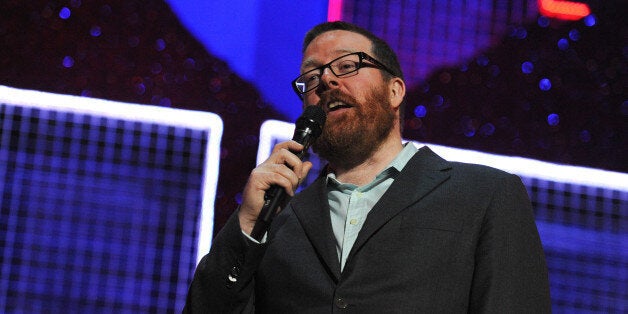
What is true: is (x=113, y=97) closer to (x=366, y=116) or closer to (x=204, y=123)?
(x=204, y=123)

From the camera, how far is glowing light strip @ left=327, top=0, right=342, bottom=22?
2578 millimetres

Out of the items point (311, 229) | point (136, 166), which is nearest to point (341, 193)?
point (311, 229)

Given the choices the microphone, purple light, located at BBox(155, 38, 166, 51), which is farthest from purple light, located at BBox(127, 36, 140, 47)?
the microphone

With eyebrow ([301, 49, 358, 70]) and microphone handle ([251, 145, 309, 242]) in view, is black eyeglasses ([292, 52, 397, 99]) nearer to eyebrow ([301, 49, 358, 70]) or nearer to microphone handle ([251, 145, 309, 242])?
→ eyebrow ([301, 49, 358, 70])

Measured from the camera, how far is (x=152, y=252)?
7.78 feet

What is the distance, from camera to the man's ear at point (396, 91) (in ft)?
5.82

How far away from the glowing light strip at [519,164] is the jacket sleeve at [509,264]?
3.33ft

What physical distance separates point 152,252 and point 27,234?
1.27 feet

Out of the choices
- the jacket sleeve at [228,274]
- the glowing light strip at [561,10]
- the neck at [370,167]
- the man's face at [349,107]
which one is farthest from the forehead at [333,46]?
the glowing light strip at [561,10]

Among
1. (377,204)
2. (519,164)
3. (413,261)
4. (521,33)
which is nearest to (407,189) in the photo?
(377,204)

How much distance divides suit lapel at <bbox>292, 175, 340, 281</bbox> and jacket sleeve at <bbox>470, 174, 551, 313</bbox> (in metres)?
0.26

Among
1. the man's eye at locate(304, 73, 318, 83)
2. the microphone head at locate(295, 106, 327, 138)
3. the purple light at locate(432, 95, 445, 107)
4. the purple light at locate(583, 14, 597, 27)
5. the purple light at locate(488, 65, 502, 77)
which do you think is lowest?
the purple light at locate(432, 95, 445, 107)

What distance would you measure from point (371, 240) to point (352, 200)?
0.49 feet

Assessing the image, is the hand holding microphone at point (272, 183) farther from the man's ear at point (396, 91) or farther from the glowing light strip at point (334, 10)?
the glowing light strip at point (334, 10)
